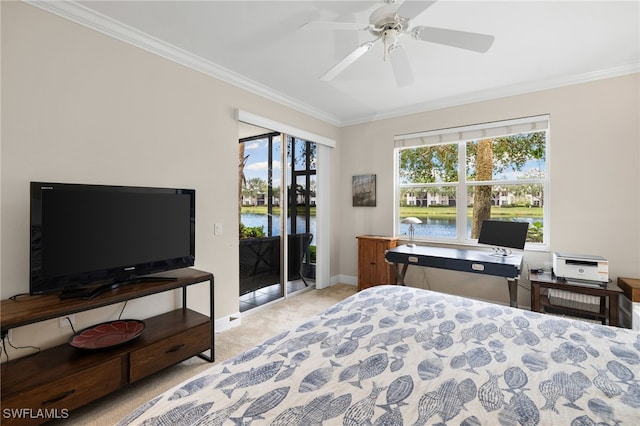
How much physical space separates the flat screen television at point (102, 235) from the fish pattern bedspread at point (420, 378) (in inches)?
52.2

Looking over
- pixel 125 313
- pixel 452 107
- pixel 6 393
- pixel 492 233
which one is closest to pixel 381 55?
pixel 452 107

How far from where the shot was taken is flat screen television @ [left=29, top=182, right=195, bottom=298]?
69.4 inches

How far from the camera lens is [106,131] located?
224 centimetres

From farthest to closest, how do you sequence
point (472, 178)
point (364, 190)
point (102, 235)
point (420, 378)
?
point (364, 190)
point (472, 178)
point (102, 235)
point (420, 378)

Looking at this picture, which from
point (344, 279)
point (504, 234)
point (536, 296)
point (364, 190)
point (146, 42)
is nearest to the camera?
point (146, 42)

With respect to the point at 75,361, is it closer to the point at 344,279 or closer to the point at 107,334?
the point at 107,334

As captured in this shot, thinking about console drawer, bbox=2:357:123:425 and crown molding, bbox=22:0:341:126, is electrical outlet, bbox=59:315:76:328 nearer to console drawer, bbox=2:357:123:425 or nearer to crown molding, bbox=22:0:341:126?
console drawer, bbox=2:357:123:425

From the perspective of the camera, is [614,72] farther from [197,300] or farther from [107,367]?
[107,367]

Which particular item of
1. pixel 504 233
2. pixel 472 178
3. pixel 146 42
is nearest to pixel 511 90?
pixel 472 178

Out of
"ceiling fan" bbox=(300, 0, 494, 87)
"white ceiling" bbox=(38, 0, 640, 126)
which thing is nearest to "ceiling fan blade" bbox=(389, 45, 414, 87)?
"ceiling fan" bbox=(300, 0, 494, 87)

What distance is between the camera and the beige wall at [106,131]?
185 cm

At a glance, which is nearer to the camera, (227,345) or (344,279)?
(227,345)

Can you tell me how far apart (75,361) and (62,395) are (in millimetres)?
190

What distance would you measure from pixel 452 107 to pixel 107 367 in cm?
432
